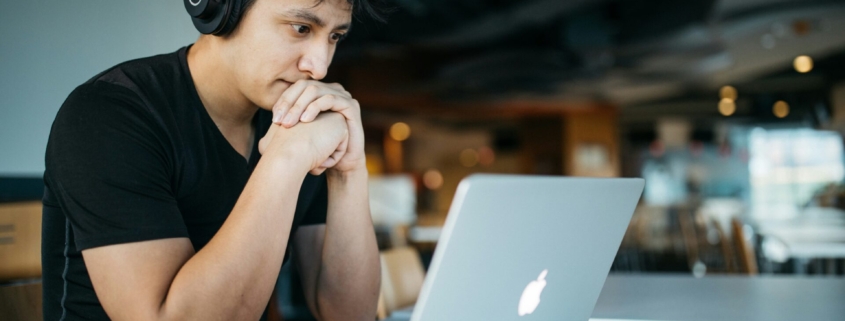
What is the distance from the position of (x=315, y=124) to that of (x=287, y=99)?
60 millimetres

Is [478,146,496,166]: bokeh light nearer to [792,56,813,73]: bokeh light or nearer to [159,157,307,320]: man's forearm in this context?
[792,56,813,73]: bokeh light

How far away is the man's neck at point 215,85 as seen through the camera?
3.76ft

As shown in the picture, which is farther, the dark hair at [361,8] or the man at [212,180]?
the dark hair at [361,8]

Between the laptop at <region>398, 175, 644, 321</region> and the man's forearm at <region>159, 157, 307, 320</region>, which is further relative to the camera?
the man's forearm at <region>159, 157, 307, 320</region>

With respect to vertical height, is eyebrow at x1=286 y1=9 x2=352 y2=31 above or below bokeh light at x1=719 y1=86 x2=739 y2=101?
above

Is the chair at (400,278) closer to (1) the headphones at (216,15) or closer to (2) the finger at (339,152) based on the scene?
(2) the finger at (339,152)

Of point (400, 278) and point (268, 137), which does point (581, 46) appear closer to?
point (400, 278)

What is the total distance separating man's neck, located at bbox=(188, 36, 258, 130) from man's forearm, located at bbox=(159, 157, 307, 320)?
0.27 metres

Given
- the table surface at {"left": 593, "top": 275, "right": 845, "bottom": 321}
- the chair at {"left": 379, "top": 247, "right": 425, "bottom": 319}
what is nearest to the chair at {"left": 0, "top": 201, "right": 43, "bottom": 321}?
the chair at {"left": 379, "top": 247, "right": 425, "bottom": 319}

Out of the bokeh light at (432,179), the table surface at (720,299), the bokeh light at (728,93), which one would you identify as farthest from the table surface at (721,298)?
the bokeh light at (432,179)

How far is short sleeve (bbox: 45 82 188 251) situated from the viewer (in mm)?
860

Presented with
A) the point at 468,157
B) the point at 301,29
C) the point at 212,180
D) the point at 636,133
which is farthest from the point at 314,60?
the point at 468,157

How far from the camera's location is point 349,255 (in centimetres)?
125

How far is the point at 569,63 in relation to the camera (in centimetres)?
913
